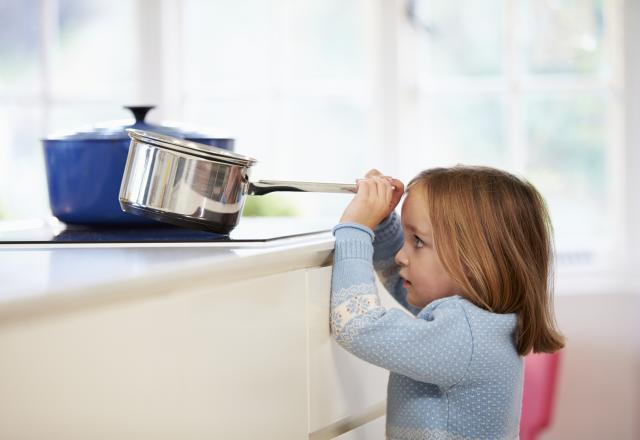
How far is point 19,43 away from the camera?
246 centimetres

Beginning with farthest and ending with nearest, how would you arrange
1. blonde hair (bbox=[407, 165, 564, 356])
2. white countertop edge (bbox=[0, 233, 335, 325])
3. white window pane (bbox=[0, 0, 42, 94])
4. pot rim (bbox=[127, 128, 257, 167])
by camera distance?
white window pane (bbox=[0, 0, 42, 94]) → blonde hair (bbox=[407, 165, 564, 356]) → pot rim (bbox=[127, 128, 257, 167]) → white countertop edge (bbox=[0, 233, 335, 325])

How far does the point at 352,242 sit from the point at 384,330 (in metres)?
0.11

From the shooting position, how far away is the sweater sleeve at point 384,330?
93 centimetres

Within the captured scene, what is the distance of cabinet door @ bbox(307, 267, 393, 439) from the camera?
36.8 inches

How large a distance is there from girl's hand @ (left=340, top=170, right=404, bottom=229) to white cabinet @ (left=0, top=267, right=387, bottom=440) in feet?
0.29

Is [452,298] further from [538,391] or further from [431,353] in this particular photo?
[538,391]

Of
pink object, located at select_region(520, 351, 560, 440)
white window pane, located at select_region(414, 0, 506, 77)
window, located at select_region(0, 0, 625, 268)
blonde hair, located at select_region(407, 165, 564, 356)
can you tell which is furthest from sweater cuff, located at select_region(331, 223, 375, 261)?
white window pane, located at select_region(414, 0, 506, 77)

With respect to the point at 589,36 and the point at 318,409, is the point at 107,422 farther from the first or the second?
the point at 589,36

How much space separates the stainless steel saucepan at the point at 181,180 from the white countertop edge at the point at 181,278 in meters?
0.09

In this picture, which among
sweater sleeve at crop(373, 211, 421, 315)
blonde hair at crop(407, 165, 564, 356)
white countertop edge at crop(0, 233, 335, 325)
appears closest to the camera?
white countertop edge at crop(0, 233, 335, 325)

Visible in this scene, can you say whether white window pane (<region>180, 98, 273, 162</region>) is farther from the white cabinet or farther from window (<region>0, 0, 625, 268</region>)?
the white cabinet

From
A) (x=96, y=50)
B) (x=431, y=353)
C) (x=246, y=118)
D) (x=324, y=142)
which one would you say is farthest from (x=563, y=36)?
(x=431, y=353)

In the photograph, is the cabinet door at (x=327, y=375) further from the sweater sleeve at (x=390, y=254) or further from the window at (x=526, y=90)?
the window at (x=526, y=90)

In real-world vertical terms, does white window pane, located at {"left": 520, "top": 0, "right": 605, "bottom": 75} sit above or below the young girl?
above
